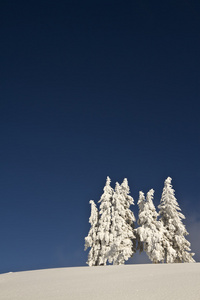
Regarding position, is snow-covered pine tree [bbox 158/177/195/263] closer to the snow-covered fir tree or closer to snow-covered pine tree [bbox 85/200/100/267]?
the snow-covered fir tree

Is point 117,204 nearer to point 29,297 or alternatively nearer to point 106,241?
point 106,241

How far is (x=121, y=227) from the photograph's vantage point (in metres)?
43.6

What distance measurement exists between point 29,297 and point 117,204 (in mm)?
36569

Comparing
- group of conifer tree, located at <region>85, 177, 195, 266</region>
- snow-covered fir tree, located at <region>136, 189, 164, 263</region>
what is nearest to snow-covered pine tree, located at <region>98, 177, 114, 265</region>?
group of conifer tree, located at <region>85, 177, 195, 266</region>

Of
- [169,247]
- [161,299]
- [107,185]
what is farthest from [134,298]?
[107,185]

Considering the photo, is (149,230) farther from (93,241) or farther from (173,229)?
(93,241)

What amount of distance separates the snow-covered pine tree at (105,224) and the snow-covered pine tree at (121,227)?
2.16 feet

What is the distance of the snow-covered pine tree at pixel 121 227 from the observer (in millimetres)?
40812

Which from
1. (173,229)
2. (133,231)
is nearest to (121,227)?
(133,231)

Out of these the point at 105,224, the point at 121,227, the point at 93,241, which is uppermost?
the point at 105,224

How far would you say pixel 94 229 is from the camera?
46.3 metres

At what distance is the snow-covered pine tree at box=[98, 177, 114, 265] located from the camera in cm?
4332

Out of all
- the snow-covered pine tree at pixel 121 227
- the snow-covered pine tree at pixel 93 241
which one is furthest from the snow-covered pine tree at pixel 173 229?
the snow-covered pine tree at pixel 93 241

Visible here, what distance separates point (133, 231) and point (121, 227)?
9.37 feet
